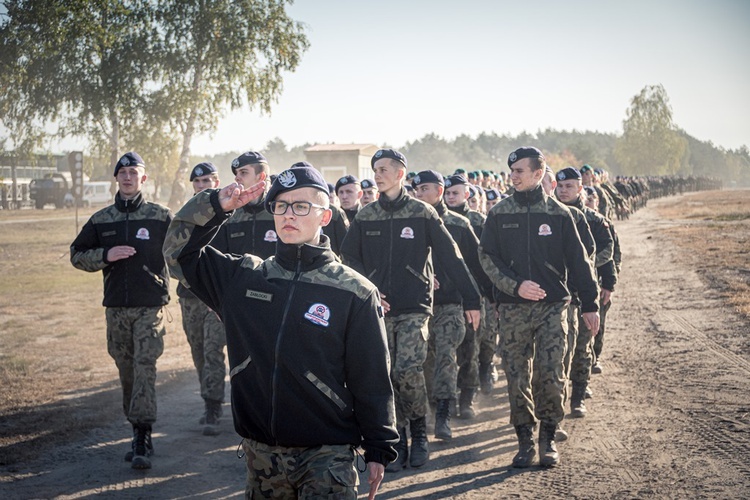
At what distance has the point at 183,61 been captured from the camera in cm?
A: 3031

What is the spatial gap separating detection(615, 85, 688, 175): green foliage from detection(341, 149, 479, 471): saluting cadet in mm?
116443

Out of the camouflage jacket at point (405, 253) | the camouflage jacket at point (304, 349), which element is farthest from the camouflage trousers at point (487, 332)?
the camouflage jacket at point (304, 349)

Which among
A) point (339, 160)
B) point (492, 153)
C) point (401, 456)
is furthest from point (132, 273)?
point (492, 153)

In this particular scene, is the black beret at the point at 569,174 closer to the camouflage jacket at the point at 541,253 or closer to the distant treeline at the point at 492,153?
the camouflage jacket at the point at 541,253

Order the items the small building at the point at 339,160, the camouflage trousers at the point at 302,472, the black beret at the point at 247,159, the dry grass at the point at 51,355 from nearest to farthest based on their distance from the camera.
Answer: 1. the camouflage trousers at the point at 302,472
2. the black beret at the point at 247,159
3. the dry grass at the point at 51,355
4. the small building at the point at 339,160

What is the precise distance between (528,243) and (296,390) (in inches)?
162

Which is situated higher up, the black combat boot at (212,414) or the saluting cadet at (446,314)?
the saluting cadet at (446,314)

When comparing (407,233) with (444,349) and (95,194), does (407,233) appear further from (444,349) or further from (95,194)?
(95,194)

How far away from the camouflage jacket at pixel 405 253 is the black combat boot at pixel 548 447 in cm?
132

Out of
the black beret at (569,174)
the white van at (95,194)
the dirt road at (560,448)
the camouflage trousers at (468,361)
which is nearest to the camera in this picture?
the dirt road at (560,448)

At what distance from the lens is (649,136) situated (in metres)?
115

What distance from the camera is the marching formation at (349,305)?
11.2 feet

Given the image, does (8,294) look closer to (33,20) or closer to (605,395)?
(33,20)

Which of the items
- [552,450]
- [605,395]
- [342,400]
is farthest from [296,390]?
[605,395]
